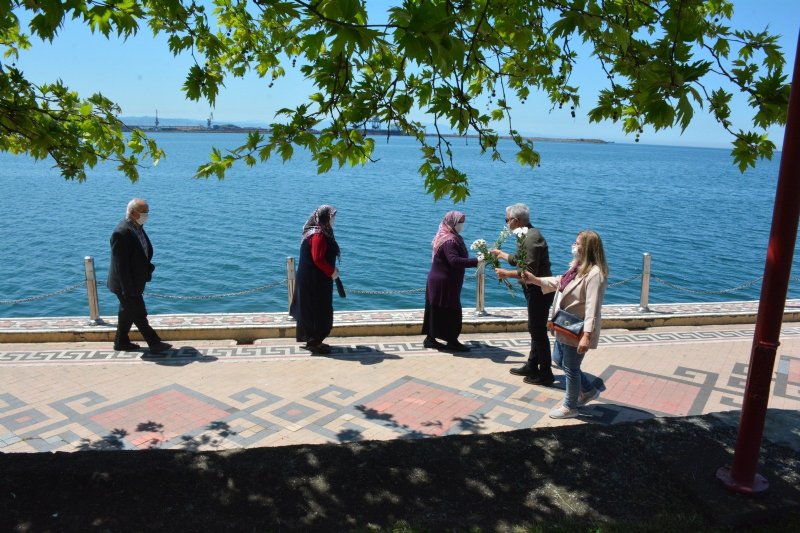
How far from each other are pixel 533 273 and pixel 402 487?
3.40 metres

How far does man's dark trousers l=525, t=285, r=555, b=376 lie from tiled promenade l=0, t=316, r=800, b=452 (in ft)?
0.99

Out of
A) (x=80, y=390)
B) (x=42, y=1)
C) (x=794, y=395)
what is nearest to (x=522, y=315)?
(x=794, y=395)

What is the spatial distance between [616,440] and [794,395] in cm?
393

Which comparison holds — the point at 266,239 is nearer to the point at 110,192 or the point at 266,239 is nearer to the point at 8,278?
the point at 8,278

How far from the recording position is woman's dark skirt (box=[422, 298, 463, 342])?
7.95 metres

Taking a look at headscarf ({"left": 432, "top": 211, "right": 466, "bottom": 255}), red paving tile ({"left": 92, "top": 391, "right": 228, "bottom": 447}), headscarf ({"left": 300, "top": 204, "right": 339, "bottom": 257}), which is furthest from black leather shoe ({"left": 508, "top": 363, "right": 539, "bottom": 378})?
red paving tile ({"left": 92, "top": 391, "right": 228, "bottom": 447})

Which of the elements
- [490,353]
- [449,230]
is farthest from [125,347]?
[490,353]

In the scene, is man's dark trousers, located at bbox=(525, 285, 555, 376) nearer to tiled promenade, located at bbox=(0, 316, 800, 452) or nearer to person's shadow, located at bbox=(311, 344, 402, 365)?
tiled promenade, located at bbox=(0, 316, 800, 452)

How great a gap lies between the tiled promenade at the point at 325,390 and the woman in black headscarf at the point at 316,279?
0.29 m

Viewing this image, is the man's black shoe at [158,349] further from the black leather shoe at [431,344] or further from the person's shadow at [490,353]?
the person's shadow at [490,353]

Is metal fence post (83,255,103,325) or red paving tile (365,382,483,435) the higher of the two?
metal fence post (83,255,103,325)

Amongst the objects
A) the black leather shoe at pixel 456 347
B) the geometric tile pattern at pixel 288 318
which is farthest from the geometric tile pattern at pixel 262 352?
the geometric tile pattern at pixel 288 318

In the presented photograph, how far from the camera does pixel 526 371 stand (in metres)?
7.09

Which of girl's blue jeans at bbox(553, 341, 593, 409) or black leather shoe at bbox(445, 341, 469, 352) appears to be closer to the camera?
girl's blue jeans at bbox(553, 341, 593, 409)
